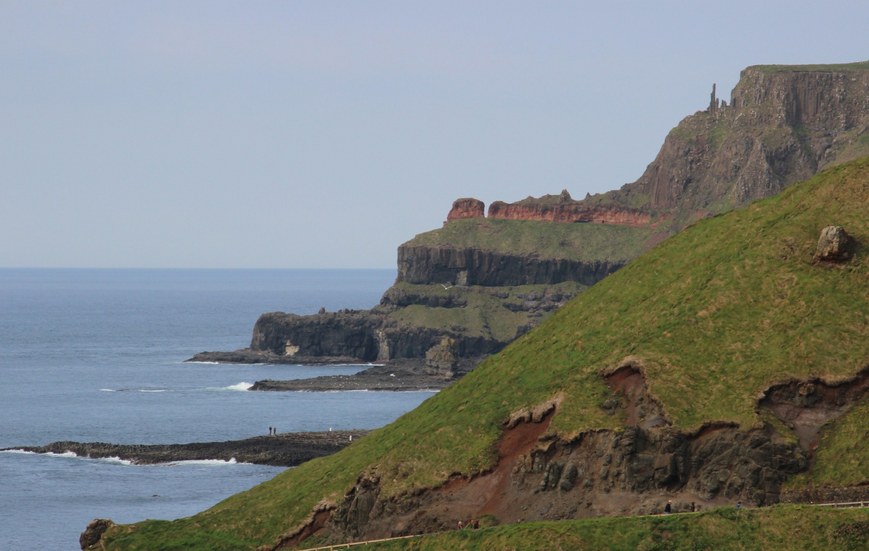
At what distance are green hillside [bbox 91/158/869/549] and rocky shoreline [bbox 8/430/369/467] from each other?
62488 mm

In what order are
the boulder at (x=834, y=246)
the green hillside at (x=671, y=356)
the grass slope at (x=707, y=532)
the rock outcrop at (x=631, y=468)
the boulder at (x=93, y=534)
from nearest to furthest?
1. the grass slope at (x=707, y=532)
2. the rock outcrop at (x=631, y=468)
3. the green hillside at (x=671, y=356)
4. the boulder at (x=834, y=246)
5. the boulder at (x=93, y=534)

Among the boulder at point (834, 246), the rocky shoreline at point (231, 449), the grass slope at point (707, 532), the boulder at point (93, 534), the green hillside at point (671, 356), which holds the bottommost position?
the rocky shoreline at point (231, 449)

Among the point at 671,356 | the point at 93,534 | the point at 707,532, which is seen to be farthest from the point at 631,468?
the point at 93,534

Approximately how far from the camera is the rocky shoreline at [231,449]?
Answer: 16175cm

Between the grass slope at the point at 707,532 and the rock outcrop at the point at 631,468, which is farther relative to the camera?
the rock outcrop at the point at 631,468

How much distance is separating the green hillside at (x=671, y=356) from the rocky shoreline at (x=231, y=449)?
62.5m

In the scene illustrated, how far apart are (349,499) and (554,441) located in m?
12.5

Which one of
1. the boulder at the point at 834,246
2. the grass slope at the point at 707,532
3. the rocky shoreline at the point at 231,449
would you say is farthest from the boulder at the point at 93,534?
the rocky shoreline at the point at 231,449

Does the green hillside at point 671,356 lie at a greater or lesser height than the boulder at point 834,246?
lesser

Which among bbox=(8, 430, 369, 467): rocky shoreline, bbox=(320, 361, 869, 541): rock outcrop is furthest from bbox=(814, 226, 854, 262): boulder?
bbox=(8, 430, 369, 467): rocky shoreline

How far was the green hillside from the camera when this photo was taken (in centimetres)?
8444

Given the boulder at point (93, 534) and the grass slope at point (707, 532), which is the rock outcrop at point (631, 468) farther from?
the boulder at point (93, 534)

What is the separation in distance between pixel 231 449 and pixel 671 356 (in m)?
89.2

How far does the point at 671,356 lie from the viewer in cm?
8700
